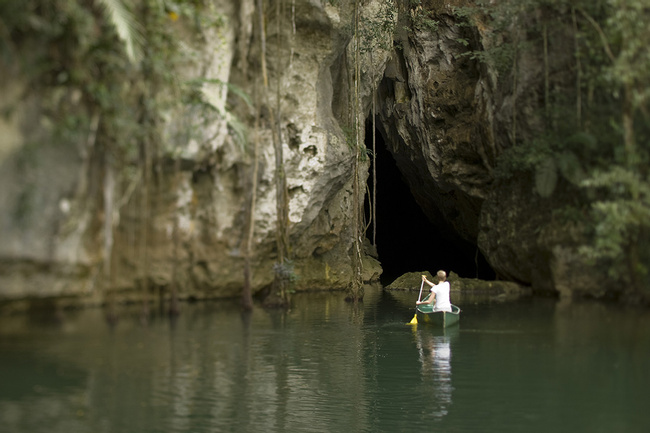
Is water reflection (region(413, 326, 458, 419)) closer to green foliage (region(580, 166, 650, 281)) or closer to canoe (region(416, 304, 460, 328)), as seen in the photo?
canoe (region(416, 304, 460, 328))

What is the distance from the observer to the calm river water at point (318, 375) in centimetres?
876

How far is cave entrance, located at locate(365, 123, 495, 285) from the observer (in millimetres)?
37625

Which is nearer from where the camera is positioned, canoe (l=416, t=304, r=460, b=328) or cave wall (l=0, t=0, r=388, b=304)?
cave wall (l=0, t=0, r=388, b=304)

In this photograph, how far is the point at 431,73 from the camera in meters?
23.9

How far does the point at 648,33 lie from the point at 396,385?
9424 mm

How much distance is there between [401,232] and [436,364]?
30251 mm

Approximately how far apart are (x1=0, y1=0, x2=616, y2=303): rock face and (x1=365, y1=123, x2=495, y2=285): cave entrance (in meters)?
8.37

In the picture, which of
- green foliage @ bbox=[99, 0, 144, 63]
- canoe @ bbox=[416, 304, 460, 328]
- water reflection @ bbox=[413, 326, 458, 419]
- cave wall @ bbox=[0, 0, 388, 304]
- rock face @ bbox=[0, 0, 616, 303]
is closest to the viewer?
water reflection @ bbox=[413, 326, 458, 419]

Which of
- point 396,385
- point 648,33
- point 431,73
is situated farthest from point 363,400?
point 431,73

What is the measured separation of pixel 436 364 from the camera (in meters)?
10.9

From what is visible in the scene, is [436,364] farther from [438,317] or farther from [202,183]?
[202,183]

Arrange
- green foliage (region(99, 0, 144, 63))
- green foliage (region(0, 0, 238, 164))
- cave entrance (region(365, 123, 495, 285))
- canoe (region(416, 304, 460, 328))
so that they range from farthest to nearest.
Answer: cave entrance (region(365, 123, 495, 285)), canoe (region(416, 304, 460, 328)), green foliage (region(99, 0, 144, 63)), green foliage (region(0, 0, 238, 164))

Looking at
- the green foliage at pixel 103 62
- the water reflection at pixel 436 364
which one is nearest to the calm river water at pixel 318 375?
the water reflection at pixel 436 364

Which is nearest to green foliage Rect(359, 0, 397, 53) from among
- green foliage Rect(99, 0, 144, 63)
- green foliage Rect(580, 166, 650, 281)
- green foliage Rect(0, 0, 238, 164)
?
green foliage Rect(0, 0, 238, 164)
